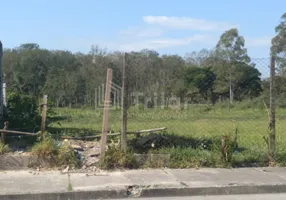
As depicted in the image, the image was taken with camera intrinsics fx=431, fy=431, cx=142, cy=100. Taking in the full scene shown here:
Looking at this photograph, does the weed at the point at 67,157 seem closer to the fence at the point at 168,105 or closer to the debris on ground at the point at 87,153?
the debris on ground at the point at 87,153

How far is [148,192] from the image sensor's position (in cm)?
688

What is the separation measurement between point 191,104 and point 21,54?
139ft

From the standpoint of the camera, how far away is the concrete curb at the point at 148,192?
21.5 feet

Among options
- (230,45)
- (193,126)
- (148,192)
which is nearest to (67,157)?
(148,192)

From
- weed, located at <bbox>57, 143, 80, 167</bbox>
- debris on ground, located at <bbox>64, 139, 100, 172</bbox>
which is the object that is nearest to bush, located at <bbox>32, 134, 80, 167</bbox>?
weed, located at <bbox>57, 143, 80, 167</bbox>

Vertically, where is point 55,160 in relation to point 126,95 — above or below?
below

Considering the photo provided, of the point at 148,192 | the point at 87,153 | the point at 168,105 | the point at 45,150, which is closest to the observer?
the point at 148,192

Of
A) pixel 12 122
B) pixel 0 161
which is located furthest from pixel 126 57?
pixel 12 122

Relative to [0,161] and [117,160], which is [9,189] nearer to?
[0,161]

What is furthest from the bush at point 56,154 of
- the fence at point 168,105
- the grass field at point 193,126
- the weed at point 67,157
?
the grass field at point 193,126

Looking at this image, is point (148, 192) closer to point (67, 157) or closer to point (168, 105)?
point (67, 157)

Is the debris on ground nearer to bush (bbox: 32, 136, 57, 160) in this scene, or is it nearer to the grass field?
bush (bbox: 32, 136, 57, 160)

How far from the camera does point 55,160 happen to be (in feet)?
27.1

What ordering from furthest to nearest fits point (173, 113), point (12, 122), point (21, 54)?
1. point (21, 54)
2. point (173, 113)
3. point (12, 122)
